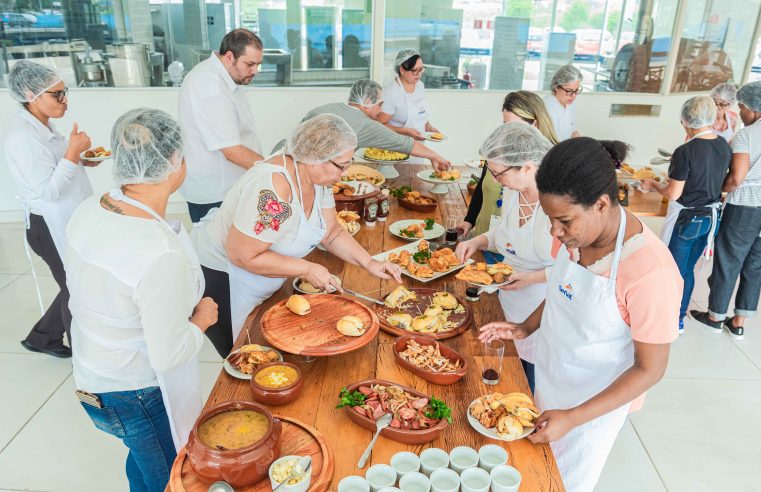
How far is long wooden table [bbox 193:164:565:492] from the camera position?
1.66 meters

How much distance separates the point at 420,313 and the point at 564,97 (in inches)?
125

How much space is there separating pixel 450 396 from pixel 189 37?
540cm

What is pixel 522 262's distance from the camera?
108 inches

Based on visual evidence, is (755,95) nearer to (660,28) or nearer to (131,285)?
(660,28)

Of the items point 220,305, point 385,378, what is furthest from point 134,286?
point 220,305

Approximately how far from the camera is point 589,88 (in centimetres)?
664

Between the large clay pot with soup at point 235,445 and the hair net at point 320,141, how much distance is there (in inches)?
43.4

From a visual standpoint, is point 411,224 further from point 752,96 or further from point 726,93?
point 726,93

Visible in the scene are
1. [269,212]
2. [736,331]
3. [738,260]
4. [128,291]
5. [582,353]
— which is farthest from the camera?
[736,331]

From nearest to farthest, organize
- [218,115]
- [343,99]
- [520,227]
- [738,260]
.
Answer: [520,227] → [218,115] → [738,260] → [343,99]

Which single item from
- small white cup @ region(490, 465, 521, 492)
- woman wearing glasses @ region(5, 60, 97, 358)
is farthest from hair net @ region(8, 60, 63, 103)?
small white cup @ region(490, 465, 521, 492)

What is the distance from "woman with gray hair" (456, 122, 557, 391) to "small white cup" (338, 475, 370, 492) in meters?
1.24

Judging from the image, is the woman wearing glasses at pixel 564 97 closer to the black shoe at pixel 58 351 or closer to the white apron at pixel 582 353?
the white apron at pixel 582 353

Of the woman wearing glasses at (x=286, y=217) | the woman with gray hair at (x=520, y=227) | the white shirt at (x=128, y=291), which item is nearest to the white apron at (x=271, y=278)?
the woman wearing glasses at (x=286, y=217)
